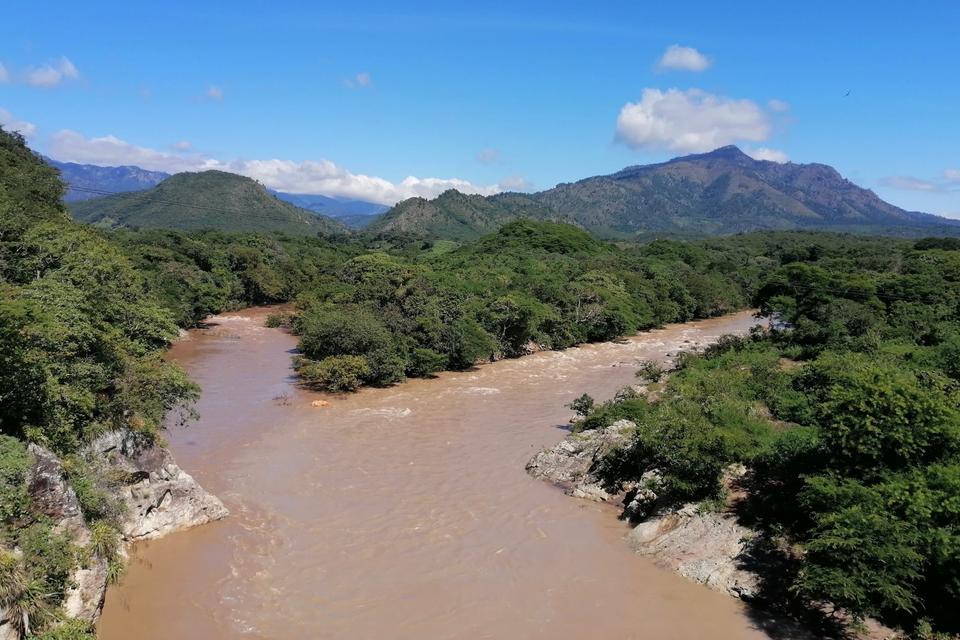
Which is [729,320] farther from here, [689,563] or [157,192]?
[157,192]

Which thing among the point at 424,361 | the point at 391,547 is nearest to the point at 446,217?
the point at 424,361

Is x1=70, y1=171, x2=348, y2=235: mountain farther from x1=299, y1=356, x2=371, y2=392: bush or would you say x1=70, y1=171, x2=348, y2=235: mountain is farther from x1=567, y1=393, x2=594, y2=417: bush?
x1=567, y1=393, x2=594, y2=417: bush

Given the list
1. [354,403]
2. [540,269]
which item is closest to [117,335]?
[354,403]

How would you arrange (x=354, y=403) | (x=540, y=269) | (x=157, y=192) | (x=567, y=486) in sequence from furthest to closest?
(x=157, y=192) < (x=540, y=269) < (x=354, y=403) < (x=567, y=486)

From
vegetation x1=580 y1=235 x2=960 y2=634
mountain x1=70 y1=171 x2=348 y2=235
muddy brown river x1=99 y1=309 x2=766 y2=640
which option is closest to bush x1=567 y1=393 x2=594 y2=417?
muddy brown river x1=99 y1=309 x2=766 y2=640

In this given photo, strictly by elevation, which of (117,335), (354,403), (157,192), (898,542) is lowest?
(354,403)

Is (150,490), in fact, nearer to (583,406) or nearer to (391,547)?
(391,547)
